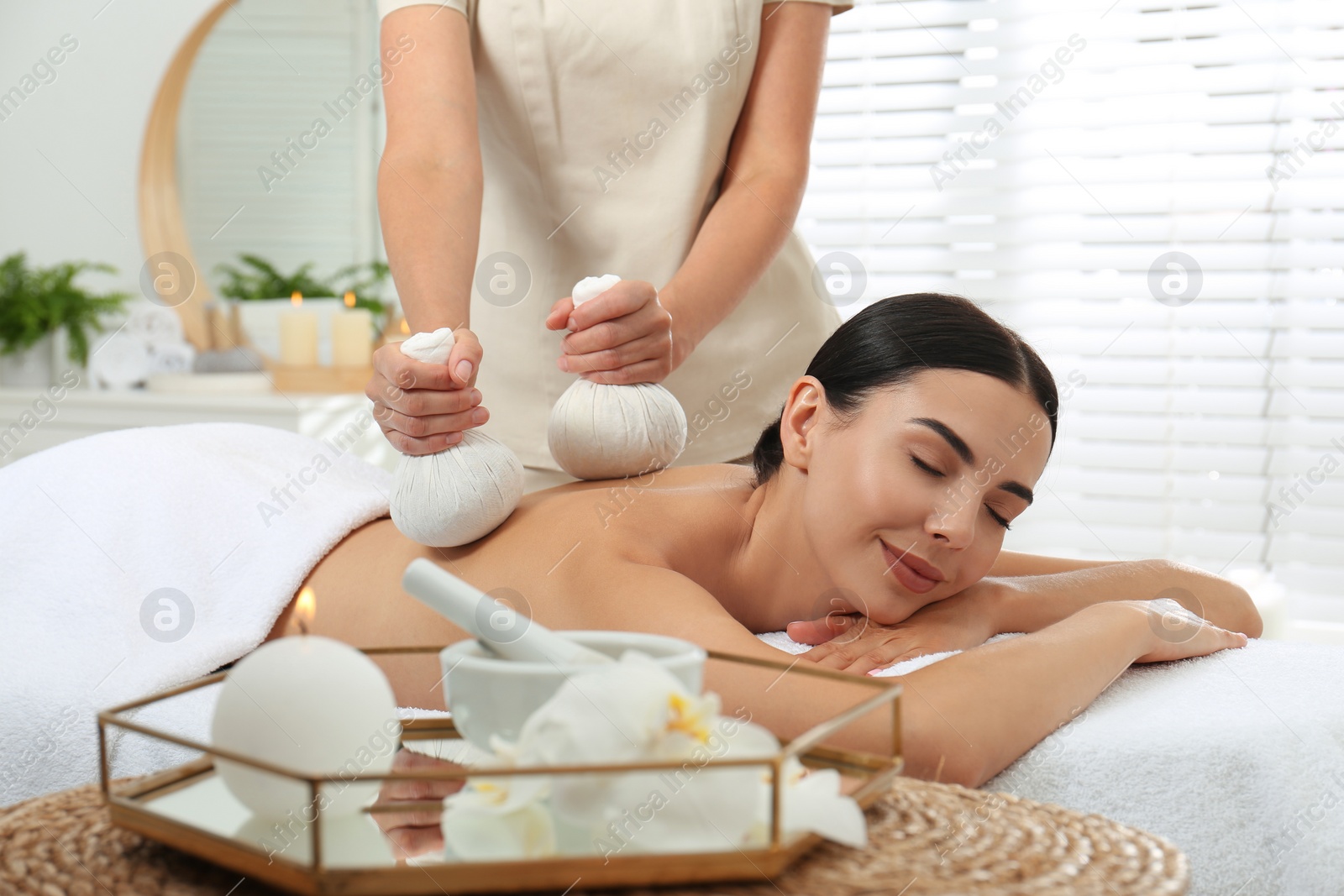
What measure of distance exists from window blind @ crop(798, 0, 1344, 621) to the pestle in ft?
7.33

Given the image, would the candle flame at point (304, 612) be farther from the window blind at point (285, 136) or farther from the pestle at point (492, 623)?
the window blind at point (285, 136)

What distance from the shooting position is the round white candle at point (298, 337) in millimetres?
2793

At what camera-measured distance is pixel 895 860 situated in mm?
524

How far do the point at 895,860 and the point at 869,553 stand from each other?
564 mm

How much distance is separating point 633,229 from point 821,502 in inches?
20.6

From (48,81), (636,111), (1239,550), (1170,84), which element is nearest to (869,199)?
(1170,84)

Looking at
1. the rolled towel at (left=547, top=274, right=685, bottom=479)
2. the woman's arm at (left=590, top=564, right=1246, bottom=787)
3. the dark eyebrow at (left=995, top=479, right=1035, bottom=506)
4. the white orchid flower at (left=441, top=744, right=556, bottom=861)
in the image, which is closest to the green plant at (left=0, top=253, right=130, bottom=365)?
the rolled towel at (left=547, top=274, right=685, bottom=479)

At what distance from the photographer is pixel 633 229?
1451 millimetres

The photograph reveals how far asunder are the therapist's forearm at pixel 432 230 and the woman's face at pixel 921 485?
410 mm

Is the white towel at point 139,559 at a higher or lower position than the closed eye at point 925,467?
lower

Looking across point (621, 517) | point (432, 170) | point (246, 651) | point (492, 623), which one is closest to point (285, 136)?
point (432, 170)

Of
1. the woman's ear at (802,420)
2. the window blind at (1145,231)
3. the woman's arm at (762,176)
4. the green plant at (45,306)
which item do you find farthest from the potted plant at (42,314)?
the woman's ear at (802,420)

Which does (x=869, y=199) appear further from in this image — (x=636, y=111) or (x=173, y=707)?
(x=173, y=707)

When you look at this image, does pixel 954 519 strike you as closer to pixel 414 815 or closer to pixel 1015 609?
pixel 1015 609
